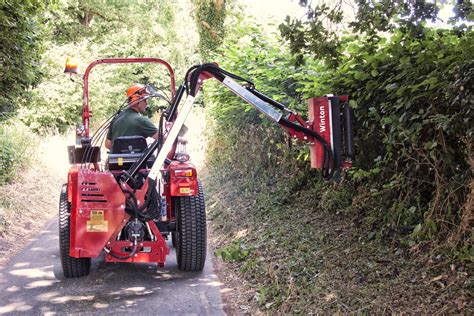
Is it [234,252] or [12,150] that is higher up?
[12,150]

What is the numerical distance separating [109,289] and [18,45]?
416 cm

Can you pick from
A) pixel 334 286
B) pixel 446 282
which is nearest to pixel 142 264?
pixel 334 286

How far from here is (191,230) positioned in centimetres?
598

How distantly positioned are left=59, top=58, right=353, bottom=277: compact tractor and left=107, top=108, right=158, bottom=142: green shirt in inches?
7.1

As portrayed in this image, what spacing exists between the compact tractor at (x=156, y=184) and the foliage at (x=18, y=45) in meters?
1.64

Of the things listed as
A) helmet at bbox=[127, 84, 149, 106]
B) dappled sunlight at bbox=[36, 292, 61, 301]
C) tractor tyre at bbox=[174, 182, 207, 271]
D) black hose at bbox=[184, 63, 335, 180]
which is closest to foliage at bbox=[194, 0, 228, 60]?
helmet at bbox=[127, 84, 149, 106]

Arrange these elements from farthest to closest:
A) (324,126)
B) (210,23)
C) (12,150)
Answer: (210,23)
(12,150)
(324,126)

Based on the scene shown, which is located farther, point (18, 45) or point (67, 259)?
point (18, 45)

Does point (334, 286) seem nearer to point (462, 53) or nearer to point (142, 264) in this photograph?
point (462, 53)

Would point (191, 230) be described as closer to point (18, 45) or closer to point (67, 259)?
point (67, 259)

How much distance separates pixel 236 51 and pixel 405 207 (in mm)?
5882

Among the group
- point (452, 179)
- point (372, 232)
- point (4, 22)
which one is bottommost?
point (372, 232)

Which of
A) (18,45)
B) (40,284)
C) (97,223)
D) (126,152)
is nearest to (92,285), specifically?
(40,284)

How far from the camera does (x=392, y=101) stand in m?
4.98
